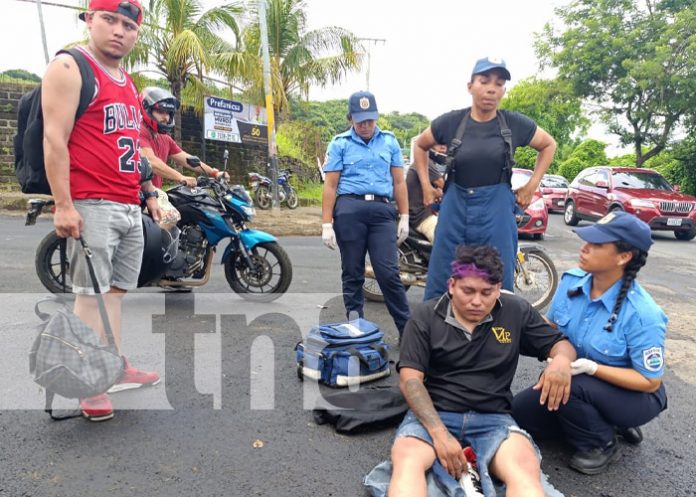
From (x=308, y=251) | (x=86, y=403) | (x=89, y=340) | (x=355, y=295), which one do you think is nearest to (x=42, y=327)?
(x=89, y=340)

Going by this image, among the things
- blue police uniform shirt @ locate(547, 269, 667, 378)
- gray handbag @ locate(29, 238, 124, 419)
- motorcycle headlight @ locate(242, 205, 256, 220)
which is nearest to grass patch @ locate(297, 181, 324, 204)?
motorcycle headlight @ locate(242, 205, 256, 220)

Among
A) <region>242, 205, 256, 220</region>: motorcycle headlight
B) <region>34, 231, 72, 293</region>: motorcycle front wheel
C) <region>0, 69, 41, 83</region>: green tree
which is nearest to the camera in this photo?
<region>34, 231, 72, 293</region>: motorcycle front wheel

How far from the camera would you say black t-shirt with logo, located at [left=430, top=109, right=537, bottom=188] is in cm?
346

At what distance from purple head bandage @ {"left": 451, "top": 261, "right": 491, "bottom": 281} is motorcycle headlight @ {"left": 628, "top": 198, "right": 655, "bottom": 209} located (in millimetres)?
12042

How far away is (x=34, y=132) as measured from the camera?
8.79 feet

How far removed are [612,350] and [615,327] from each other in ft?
0.36

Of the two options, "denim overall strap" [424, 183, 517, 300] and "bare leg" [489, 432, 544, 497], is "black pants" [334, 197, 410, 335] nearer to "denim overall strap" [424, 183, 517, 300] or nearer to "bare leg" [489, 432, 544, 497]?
"denim overall strap" [424, 183, 517, 300]

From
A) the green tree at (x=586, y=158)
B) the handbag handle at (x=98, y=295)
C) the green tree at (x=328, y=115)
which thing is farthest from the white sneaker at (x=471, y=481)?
the green tree at (x=328, y=115)

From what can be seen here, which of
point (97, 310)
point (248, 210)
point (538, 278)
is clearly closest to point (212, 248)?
point (248, 210)

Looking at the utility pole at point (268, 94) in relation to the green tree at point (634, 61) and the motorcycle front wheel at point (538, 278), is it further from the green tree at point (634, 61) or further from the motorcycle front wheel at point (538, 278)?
the green tree at point (634, 61)

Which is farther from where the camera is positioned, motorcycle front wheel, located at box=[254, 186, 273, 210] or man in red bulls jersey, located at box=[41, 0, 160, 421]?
motorcycle front wheel, located at box=[254, 186, 273, 210]

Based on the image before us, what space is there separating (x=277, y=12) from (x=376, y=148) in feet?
45.0

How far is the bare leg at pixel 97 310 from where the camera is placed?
292 centimetres

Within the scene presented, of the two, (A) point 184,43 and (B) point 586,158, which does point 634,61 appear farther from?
(A) point 184,43
